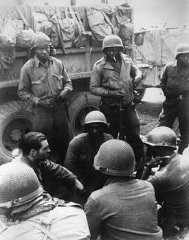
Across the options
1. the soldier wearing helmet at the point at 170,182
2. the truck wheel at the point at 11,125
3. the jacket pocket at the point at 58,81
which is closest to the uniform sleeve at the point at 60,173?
the soldier wearing helmet at the point at 170,182

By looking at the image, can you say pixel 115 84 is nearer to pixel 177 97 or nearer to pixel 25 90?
pixel 177 97

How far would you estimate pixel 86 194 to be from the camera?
434cm

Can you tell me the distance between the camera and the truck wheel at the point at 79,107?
22.1 feet

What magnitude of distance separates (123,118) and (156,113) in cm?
417

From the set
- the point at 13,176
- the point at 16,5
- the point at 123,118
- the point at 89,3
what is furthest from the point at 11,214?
the point at 89,3

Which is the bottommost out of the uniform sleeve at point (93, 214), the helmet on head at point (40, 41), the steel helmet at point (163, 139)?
the uniform sleeve at point (93, 214)

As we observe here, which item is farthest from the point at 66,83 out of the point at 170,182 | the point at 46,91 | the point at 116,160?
the point at 116,160

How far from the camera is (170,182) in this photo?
3363 millimetres

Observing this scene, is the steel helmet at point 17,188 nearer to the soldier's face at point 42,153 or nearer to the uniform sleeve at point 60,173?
the soldier's face at point 42,153

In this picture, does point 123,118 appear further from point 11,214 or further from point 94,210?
point 11,214

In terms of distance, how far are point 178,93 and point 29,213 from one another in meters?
4.60

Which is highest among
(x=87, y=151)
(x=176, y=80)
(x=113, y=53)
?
(x=113, y=53)

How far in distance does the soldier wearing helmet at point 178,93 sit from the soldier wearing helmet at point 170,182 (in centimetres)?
250

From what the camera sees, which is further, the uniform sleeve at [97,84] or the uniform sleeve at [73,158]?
the uniform sleeve at [97,84]
